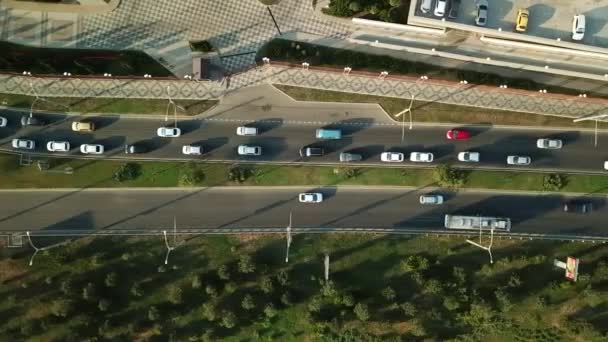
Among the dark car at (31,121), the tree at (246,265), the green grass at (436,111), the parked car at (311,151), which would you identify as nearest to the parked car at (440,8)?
the green grass at (436,111)

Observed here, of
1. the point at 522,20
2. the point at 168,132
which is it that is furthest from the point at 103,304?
the point at 522,20

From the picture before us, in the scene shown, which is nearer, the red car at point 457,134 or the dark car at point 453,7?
the dark car at point 453,7

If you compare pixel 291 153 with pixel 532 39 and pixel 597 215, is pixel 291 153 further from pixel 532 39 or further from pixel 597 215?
pixel 597 215

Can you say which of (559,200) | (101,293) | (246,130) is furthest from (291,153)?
(559,200)

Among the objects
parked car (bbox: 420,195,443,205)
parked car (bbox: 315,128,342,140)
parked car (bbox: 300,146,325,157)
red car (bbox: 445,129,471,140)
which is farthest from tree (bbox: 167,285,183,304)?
red car (bbox: 445,129,471,140)

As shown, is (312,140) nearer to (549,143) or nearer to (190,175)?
(190,175)

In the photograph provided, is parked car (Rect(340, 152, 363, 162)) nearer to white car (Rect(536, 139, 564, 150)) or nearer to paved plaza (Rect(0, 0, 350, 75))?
paved plaza (Rect(0, 0, 350, 75))

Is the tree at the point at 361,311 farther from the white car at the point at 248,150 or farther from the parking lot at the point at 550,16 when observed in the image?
the parking lot at the point at 550,16
